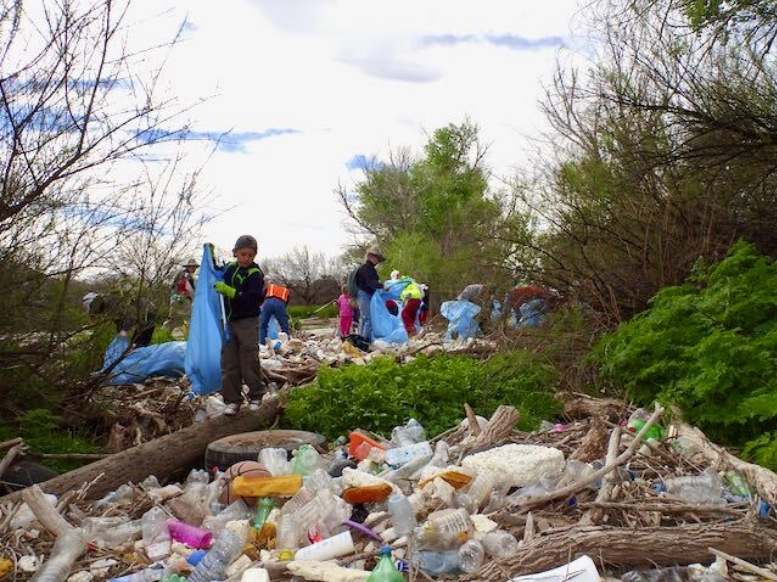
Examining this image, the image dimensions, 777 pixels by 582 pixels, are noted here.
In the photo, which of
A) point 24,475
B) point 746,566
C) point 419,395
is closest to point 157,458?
point 24,475

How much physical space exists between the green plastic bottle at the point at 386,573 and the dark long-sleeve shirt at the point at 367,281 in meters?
9.74

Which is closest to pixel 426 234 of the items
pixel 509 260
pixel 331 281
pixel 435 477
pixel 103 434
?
pixel 331 281

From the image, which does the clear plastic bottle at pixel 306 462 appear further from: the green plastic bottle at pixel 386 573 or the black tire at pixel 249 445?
the green plastic bottle at pixel 386 573

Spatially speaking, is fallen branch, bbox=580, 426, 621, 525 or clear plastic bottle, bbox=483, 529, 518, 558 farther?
fallen branch, bbox=580, 426, 621, 525

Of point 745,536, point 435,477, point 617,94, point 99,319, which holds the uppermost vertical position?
point 617,94

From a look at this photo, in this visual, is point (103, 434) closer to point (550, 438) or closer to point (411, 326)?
point (550, 438)

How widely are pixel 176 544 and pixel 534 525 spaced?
1.90 metres

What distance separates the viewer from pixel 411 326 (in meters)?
14.1

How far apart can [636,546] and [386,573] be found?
116cm

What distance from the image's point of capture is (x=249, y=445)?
19.5 feet

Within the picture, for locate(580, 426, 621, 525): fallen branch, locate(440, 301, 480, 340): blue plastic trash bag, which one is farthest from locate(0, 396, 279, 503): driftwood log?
locate(440, 301, 480, 340): blue plastic trash bag

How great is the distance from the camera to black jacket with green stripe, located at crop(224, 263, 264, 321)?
695 centimetres

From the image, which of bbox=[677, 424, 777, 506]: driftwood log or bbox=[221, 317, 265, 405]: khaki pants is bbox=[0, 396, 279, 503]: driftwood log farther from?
bbox=[677, 424, 777, 506]: driftwood log

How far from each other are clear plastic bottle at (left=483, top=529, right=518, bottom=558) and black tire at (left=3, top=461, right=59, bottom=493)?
3.03 meters
